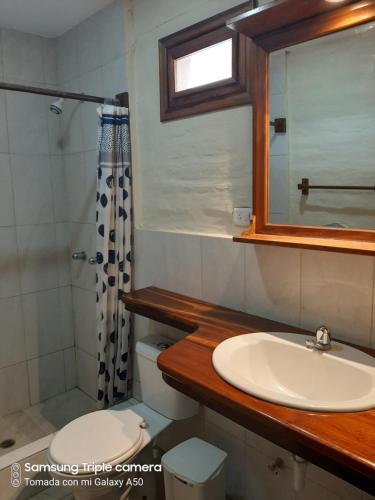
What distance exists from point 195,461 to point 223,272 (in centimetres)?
79

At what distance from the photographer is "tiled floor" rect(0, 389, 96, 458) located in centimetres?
228

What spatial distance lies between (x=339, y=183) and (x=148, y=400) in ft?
4.27

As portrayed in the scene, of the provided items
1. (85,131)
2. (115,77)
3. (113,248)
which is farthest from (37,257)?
(115,77)

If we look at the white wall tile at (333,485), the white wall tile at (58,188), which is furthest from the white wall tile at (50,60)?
the white wall tile at (333,485)

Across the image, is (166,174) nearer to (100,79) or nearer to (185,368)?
(100,79)

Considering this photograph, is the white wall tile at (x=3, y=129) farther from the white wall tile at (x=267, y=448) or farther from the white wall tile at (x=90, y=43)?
the white wall tile at (x=267, y=448)

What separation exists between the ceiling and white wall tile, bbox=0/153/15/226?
773 millimetres

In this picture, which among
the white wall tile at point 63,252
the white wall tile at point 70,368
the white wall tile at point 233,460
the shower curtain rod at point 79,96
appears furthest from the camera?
the white wall tile at point 70,368

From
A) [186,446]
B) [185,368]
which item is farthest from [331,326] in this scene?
[186,446]

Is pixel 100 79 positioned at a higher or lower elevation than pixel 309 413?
higher

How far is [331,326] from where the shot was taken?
52.8 inches

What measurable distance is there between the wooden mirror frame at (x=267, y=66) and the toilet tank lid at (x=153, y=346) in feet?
2.35

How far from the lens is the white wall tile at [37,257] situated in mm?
2492

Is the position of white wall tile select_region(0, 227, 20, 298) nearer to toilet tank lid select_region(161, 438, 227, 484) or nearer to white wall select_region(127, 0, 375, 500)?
white wall select_region(127, 0, 375, 500)
